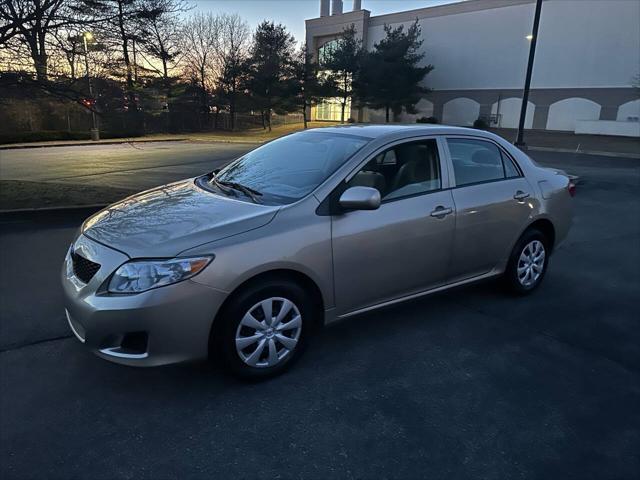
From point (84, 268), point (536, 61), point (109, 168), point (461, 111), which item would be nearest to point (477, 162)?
point (84, 268)

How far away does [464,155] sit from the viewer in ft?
13.5

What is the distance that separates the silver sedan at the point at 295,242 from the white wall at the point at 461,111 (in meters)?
46.4

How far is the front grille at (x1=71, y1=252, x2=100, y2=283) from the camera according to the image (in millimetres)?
2895

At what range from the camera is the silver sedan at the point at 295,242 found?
275cm

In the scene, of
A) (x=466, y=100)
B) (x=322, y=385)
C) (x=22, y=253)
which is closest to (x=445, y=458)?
(x=322, y=385)

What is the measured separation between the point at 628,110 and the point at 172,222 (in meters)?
44.7

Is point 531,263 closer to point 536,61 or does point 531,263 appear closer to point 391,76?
point 391,76

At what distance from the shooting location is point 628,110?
37.9 meters

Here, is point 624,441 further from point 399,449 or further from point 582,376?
point 399,449

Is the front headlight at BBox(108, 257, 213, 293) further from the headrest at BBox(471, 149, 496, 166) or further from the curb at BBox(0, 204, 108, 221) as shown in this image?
the curb at BBox(0, 204, 108, 221)

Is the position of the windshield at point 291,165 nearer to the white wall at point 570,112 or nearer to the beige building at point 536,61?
the beige building at point 536,61

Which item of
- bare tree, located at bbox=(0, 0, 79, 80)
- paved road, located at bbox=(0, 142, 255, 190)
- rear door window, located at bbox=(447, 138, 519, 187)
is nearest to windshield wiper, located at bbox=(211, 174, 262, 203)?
rear door window, located at bbox=(447, 138, 519, 187)

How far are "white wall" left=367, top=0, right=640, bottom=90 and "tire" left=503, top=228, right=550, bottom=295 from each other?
42182 mm

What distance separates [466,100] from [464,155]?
47.9 metres
